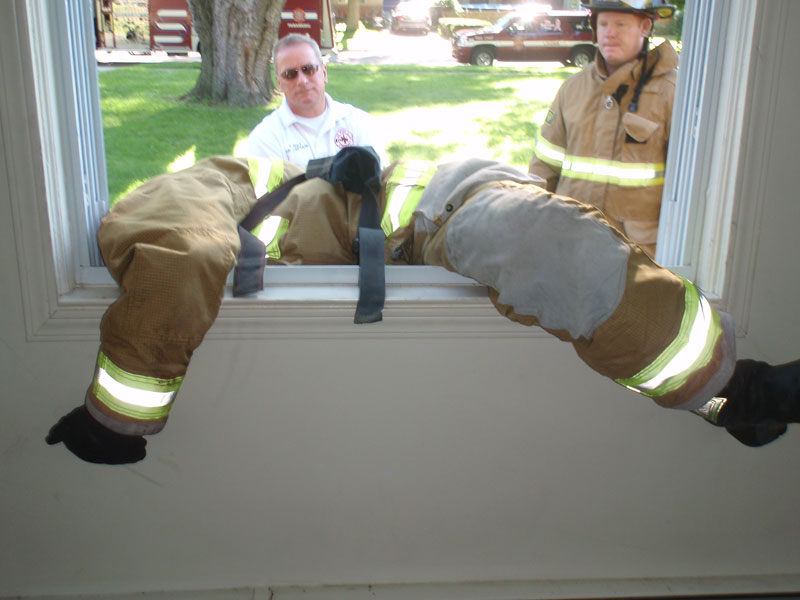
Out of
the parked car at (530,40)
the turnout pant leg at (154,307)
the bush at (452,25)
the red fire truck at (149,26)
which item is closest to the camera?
the turnout pant leg at (154,307)

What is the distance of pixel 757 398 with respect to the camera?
5.37ft

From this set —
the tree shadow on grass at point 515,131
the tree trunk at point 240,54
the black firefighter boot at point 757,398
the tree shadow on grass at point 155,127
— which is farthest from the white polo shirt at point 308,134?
the tree trunk at point 240,54

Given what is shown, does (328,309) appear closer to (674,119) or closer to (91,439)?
(91,439)

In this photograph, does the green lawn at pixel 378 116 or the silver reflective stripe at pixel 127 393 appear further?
the green lawn at pixel 378 116

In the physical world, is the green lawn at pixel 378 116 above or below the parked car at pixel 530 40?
below

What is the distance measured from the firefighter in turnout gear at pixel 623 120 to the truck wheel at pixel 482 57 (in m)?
9.16

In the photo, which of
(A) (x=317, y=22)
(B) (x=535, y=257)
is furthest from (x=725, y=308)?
(A) (x=317, y=22)

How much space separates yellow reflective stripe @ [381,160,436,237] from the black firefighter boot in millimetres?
857

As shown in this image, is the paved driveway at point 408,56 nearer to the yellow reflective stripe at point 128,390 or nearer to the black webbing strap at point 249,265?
the black webbing strap at point 249,265

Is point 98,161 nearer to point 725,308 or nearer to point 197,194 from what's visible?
point 197,194

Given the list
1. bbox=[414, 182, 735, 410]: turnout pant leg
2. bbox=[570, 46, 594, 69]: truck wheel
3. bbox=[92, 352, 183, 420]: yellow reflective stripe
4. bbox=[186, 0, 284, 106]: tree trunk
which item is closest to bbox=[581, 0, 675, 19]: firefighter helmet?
bbox=[414, 182, 735, 410]: turnout pant leg

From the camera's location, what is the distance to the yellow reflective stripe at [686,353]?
5.11ft

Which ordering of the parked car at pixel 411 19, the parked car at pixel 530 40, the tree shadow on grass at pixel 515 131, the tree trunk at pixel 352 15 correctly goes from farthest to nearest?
the parked car at pixel 411 19 < the tree trunk at pixel 352 15 < the parked car at pixel 530 40 < the tree shadow on grass at pixel 515 131

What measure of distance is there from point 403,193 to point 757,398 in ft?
3.20
